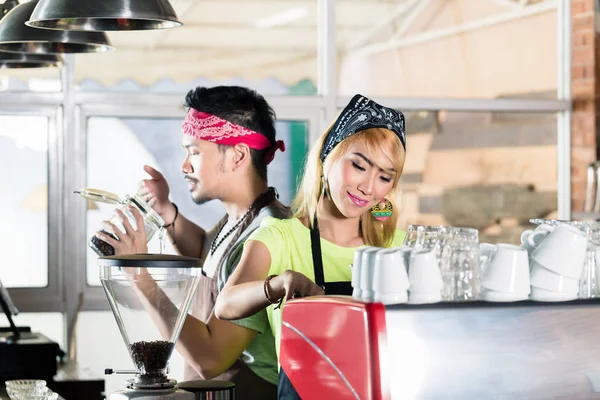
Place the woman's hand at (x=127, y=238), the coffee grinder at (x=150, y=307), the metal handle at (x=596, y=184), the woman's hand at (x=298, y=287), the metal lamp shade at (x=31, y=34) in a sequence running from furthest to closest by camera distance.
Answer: the metal handle at (x=596, y=184)
the metal lamp shade at (x=31, y=34)
the woman's hand at (x=127, y=238)
the coffee grinder at (x=150, y=307)
the woman's hand at (x=298, y=287)

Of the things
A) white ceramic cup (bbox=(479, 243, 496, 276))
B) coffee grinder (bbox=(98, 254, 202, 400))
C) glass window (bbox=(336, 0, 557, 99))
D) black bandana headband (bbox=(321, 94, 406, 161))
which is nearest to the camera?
white ceramic cup (bbox=(479, 243, 496, 276))

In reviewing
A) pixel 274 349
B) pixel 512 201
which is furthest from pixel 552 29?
pixel 274 349

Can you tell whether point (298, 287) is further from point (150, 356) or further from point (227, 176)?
point (227, 176)

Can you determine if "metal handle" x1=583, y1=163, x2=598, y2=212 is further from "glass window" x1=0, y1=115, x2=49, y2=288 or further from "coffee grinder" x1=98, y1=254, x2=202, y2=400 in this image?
"coffee grinder" x1=98, y1=254, x2=202, y2=400

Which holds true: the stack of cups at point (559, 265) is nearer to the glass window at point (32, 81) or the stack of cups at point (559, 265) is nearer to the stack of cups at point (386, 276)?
the stack of cups at point (386, 276)

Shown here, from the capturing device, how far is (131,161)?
483 cm

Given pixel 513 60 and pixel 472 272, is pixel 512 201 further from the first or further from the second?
pixel 472 272

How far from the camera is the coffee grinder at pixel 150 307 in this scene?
80.0 inches

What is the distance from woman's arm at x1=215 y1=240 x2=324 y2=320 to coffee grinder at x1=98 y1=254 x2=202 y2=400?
0.31ft

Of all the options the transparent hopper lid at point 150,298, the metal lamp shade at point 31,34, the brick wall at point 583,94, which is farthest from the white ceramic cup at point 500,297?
the brick wall at point 583,94

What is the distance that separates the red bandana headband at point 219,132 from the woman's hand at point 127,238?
0.38 m

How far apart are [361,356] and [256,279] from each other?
676 millimetres

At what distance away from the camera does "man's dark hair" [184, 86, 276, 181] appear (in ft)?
9.70

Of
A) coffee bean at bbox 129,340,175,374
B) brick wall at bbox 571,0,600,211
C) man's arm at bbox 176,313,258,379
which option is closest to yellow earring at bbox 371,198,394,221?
man's arm at bbox 176,313,258,379
